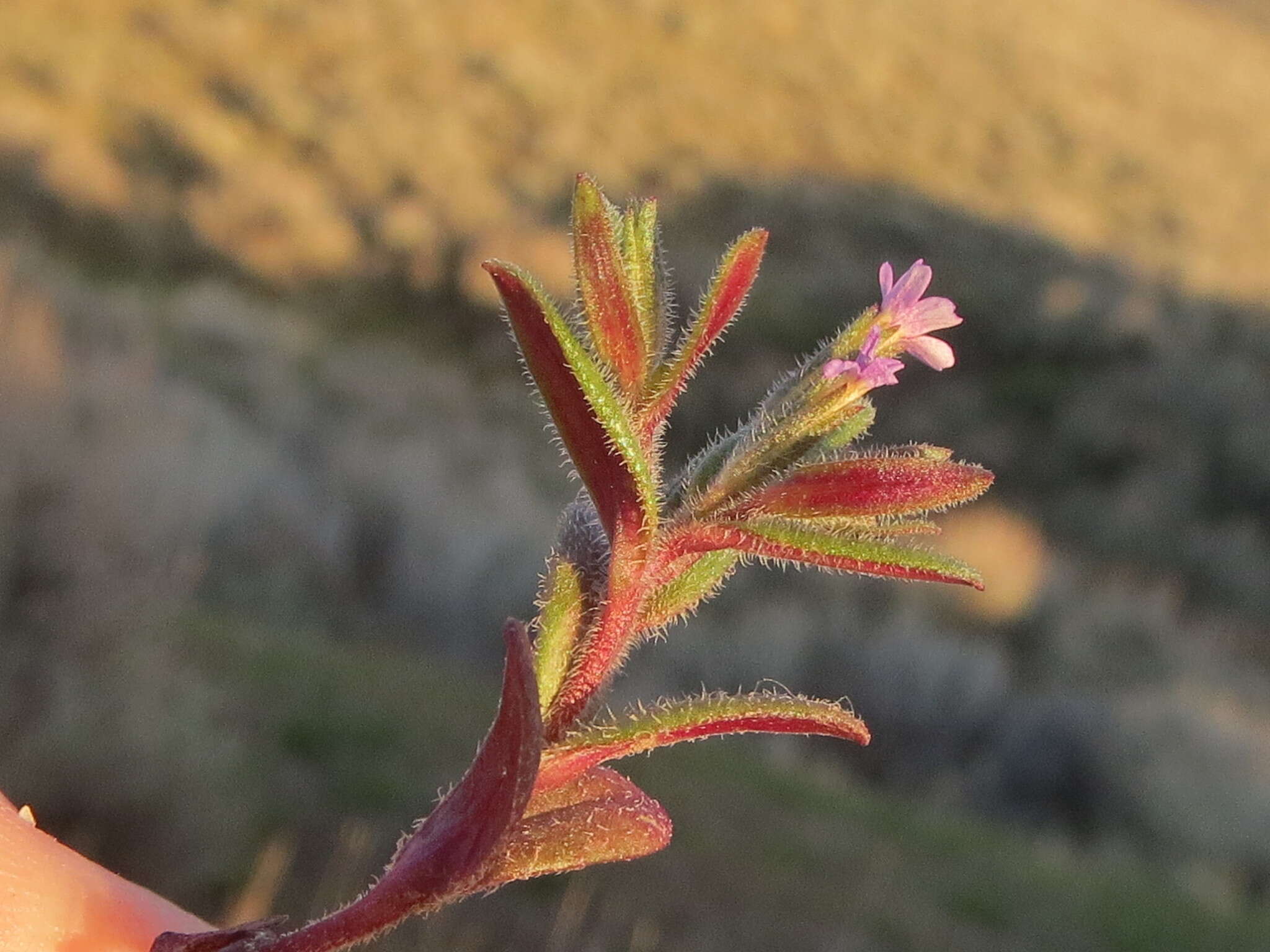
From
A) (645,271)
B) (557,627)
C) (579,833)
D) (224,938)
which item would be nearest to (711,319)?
(645,271)

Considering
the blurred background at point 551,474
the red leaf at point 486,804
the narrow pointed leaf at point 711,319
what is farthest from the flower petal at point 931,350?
the blurred background at point 551,474

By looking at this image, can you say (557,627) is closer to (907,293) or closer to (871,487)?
(871,487)

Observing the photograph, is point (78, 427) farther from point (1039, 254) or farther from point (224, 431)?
point (1039, 254)

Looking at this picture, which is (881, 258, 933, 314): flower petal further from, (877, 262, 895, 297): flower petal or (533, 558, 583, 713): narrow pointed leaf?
(533, 558, 583, 713): narrow pointed leaf

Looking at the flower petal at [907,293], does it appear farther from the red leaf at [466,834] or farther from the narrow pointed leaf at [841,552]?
the red leaf at [466,834]

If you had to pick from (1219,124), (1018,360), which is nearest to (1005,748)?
(1018,360)
